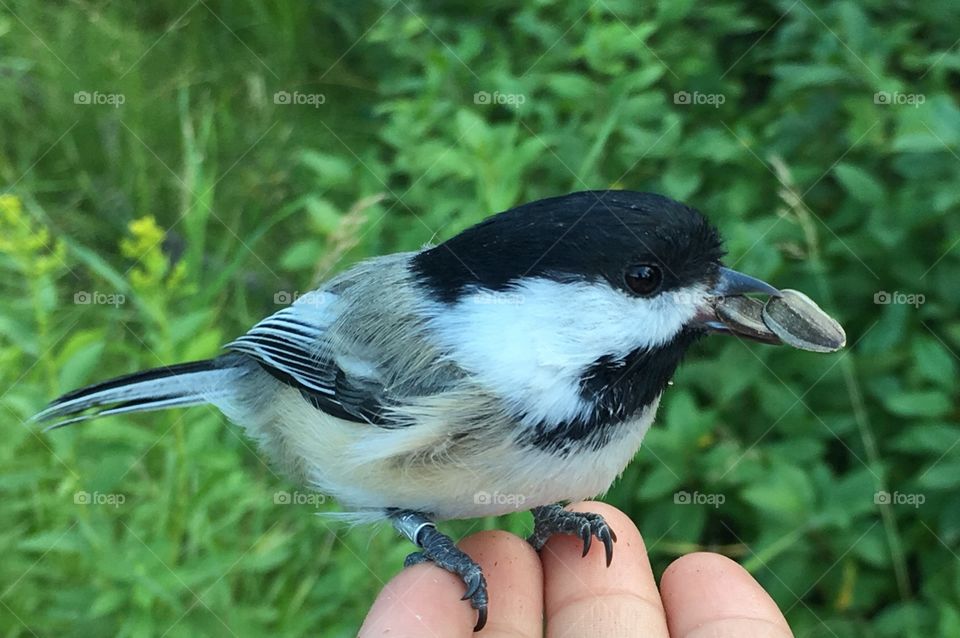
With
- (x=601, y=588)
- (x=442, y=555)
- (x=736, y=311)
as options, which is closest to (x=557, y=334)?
(x=736, y=311)

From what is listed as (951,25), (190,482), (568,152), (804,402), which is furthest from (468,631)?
(951,25)

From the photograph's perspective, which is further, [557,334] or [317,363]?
[317,363]

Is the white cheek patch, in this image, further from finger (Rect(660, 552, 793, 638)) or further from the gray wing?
finger (Rect(660, 552, 793, 638))

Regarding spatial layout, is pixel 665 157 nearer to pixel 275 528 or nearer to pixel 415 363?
pixel 415 363

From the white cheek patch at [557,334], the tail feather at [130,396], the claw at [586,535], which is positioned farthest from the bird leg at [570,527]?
the tail feather at [130,396]

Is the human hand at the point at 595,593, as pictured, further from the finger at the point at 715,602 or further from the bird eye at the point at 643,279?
the bird eye at the point at 643,279

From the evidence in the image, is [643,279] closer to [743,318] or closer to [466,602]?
[743,318]
